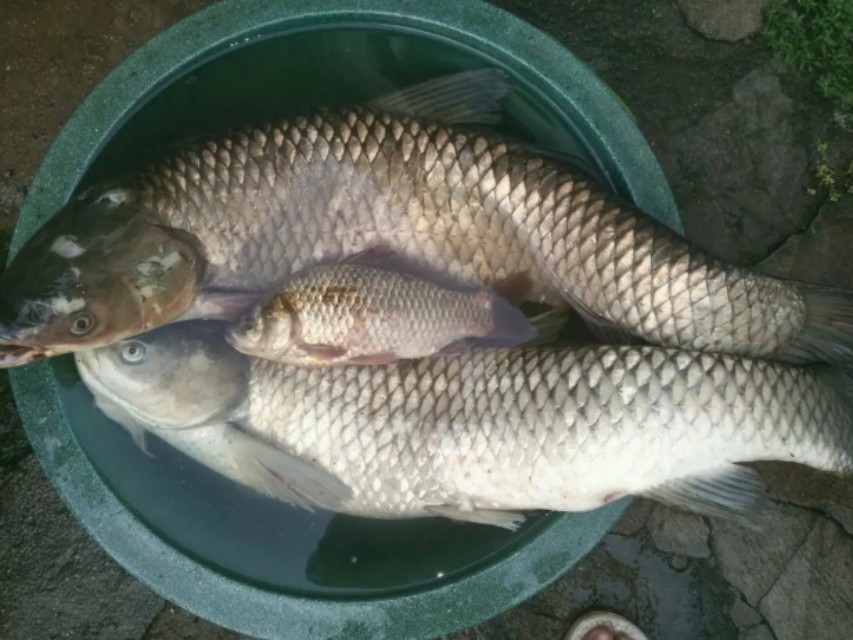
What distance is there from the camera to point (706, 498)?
1.98 metres

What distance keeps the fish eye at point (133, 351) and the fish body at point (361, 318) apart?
253mm

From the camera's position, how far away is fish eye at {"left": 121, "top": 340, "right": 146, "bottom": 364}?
1999 millimetres

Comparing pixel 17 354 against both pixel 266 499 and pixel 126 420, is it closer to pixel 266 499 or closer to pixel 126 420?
pixel 126 420

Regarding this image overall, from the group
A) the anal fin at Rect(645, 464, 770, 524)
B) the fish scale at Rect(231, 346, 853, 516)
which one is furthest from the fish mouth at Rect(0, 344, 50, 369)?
the anal fin at Rect(645, 464, 770, 524)

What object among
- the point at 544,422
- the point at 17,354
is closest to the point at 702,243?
the point at 544,422

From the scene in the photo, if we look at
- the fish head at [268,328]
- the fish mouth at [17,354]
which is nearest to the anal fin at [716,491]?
the fish head at [268,328]

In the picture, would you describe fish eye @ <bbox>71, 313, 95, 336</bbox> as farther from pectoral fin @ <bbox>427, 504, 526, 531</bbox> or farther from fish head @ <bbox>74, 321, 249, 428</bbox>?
pectoral fin @ <bbox>427, 504, 526, 531</bbox>

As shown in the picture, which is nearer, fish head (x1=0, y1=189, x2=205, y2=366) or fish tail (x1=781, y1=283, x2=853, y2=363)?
fish head (x1=0, y1=189, x2=205, y2=366)

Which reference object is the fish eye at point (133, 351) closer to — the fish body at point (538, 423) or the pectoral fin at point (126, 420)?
the fish body at point (538, 423)

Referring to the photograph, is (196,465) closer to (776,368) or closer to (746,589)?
(776,368)

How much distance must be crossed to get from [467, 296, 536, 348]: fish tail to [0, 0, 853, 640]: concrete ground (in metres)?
0.88

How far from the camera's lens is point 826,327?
6.62 feet

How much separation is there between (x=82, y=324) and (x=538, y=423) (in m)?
1.06

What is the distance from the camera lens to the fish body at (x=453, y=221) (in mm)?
1969
